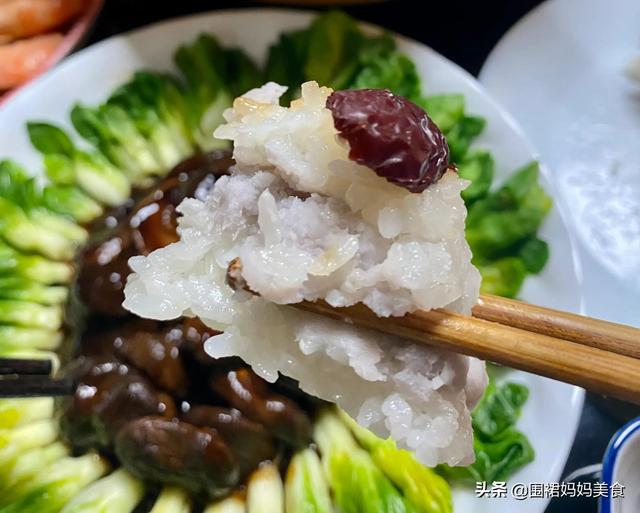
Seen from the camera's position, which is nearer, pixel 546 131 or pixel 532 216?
pixel 532 216

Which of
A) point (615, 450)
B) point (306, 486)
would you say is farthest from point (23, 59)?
point (615, 450)

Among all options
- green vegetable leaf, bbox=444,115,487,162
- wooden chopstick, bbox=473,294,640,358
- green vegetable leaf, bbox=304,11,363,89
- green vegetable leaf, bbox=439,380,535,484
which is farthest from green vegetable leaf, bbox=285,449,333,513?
green vegetable leaf, bbox=304,11,363,89

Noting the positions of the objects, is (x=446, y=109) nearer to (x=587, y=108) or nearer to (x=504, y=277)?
(x=504, y=277)

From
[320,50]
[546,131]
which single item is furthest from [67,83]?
[546,131]

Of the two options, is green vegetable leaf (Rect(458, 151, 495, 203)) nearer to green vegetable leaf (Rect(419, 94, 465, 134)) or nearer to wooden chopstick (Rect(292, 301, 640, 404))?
green vegetable leaf (Rect(419, 94, 465, 134))

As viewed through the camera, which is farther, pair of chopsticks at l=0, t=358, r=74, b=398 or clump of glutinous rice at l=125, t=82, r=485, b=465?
pair of chopsticks at l=0, t=358, r=74, b=398

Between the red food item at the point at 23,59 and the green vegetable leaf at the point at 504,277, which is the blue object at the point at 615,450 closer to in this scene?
the green vegetable leaf at the point at 504,277

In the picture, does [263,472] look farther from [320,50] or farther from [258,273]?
[320,50]
